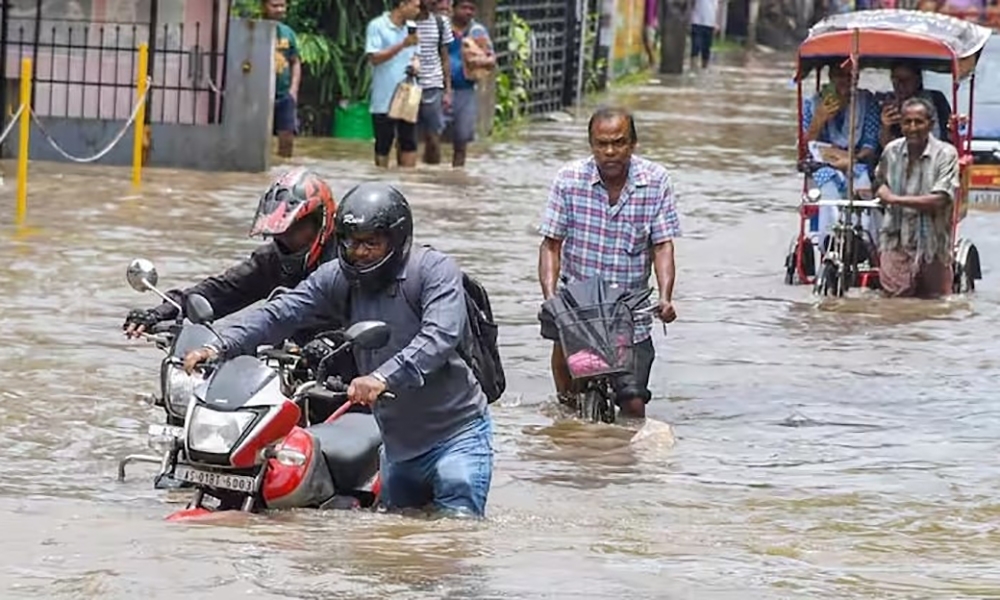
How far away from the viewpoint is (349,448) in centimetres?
802

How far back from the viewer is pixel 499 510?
913cm

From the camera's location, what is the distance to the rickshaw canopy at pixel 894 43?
54.2ft

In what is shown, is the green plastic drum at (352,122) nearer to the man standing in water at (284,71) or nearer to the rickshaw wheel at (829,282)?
the man standing in water at (284,71)

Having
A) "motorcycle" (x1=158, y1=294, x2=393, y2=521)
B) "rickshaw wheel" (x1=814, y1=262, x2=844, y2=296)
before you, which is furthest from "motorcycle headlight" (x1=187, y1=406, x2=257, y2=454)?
"rickshaw wheel" (x1=814, y1=262, x2=844, y2=296)

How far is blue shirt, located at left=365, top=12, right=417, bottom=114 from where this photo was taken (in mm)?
21562

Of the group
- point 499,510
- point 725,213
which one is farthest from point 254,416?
point 725,213

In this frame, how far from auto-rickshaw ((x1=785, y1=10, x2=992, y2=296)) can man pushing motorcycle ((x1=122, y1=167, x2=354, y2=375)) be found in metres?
7.60

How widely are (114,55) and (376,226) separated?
556 inches

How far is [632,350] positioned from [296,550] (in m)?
3.93

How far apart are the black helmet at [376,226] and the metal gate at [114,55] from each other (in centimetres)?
1364

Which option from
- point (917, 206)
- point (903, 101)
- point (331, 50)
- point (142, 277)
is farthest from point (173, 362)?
point (331, 50)

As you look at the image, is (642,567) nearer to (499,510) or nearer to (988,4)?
(499,510)

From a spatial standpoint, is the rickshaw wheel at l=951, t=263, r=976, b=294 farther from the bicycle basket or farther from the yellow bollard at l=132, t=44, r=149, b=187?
the yellow bollard at l=132, t=44, r=149, b=187

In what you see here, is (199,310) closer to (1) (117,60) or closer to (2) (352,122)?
(1) (117,60)
